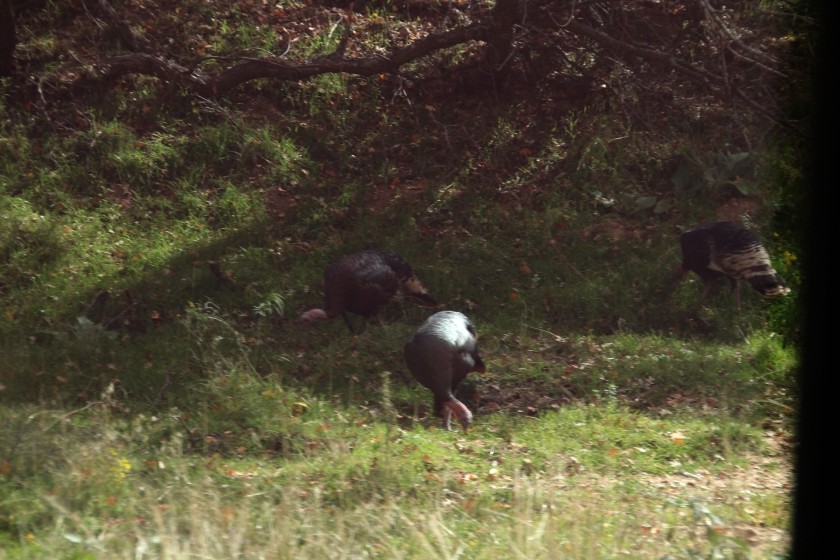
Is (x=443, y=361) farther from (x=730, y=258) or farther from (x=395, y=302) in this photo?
(x=730, y=258)

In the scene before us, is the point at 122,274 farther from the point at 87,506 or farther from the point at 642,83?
the point at 642,83

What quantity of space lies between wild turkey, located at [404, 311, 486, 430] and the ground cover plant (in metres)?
0.21

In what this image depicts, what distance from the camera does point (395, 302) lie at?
9.42m

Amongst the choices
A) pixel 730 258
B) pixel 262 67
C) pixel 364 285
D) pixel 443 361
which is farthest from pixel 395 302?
pixel 262 67

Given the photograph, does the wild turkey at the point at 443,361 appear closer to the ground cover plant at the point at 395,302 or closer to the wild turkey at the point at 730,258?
the ground cover plant at the point at 395,302

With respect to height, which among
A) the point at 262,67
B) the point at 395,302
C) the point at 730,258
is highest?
the point at 262,67

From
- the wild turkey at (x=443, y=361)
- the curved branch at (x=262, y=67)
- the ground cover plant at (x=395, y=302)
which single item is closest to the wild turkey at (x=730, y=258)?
the ground cover plant at (x=395, y=302)

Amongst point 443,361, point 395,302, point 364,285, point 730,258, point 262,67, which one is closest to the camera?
point 443,361

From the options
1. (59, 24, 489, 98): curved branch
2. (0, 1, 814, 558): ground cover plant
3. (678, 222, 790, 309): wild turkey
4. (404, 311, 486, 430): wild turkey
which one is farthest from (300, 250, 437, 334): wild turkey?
(59, 24, 489, 98): curved branch

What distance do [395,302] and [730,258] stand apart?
2.96 m

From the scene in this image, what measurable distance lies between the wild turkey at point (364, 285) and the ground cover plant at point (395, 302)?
35cm

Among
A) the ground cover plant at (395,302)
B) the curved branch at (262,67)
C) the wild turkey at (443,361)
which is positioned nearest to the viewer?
the ground cover plant at (395,302)

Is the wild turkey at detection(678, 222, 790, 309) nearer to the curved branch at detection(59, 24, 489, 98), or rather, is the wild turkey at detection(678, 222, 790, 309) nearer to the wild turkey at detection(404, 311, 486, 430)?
the wild turkey at detection(404, 311, 486, 430)

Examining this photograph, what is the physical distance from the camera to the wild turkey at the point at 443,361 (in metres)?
7.05
